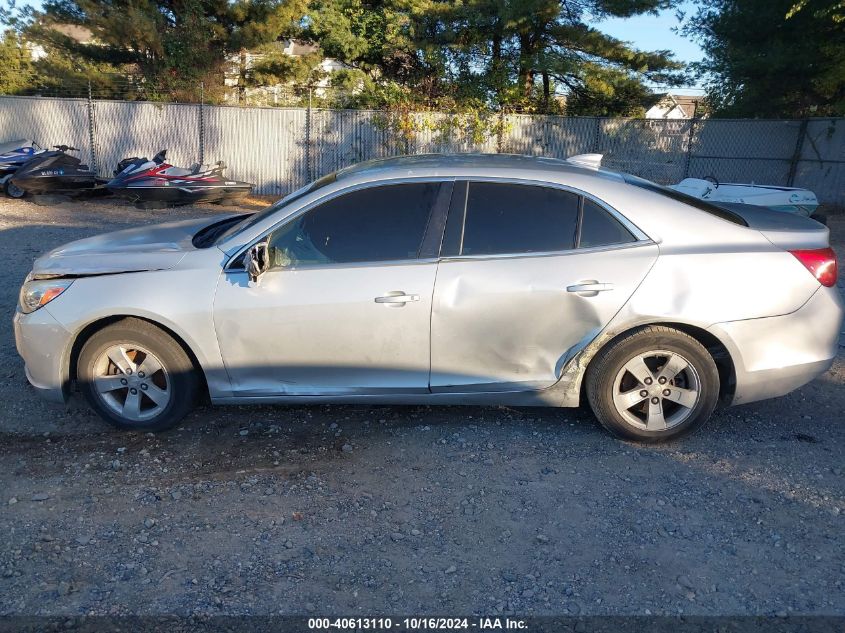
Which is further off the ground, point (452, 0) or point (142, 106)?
point (452, 0)

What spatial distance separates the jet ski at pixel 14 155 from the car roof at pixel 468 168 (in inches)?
524

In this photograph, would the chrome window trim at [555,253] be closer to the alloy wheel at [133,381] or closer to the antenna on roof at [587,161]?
the antenna on roof at [587,161]

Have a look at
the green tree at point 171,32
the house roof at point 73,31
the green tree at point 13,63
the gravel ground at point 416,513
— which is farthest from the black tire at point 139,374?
the green tree at point 13,63

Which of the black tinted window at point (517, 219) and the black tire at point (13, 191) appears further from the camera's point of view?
the black tire at point (13, 191)

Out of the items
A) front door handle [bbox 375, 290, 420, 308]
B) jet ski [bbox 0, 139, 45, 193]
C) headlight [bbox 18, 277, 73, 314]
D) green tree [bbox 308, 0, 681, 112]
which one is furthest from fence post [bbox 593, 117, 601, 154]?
headlight [bbox 18, 277, 73, 314]

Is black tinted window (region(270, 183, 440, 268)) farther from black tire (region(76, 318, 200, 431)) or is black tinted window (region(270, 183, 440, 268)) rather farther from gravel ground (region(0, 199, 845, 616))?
gravel ground (region(0, 199, 845, 616))

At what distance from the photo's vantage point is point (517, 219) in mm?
4082

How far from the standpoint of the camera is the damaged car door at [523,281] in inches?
155

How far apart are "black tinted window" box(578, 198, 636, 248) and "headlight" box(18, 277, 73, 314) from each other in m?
3.05

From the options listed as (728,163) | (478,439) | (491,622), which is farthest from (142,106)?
(491,622)

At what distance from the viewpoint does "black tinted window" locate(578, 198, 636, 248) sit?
404 cm

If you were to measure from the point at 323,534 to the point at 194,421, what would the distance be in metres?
1.56

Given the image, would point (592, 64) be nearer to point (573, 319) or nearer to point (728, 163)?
point (728, 163)

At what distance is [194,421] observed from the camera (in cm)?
446
